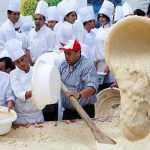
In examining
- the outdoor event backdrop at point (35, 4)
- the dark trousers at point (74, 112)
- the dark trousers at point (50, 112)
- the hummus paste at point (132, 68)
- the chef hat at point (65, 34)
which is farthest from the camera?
the outdoor event backdrop at point (35, 4)

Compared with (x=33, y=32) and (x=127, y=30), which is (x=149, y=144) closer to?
(x=127, y=30)

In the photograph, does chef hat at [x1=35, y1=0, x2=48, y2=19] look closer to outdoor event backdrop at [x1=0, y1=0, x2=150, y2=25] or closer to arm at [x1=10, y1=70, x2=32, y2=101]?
outdoor event backdrop at [x1=0, y1=0, x2=150, y2=25]

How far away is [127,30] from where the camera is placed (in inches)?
89.4

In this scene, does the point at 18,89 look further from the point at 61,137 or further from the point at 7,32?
the point at 7,32

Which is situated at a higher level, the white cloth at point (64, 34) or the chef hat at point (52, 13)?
the chef hat at point (52, 13)

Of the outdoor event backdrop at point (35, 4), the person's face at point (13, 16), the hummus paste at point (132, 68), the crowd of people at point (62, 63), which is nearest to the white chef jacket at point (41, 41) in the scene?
the crowd of people at point (62, 63)

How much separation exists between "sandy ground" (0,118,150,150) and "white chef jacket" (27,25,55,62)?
1.86 meters

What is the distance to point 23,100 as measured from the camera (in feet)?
10.6

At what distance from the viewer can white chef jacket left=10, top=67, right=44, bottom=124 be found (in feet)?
10.6

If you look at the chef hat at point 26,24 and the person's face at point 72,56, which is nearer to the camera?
the person's face at point 72,56

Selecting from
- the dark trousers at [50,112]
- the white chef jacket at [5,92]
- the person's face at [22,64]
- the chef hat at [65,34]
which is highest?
the chef hat at [65,34]

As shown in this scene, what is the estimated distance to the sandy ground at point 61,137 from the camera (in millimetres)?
2893

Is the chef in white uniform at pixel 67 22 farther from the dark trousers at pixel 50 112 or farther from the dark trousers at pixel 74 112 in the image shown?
the dark trousers at pixel 74 112

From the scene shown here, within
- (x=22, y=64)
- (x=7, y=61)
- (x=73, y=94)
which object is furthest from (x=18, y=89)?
(x=7, y=61)
